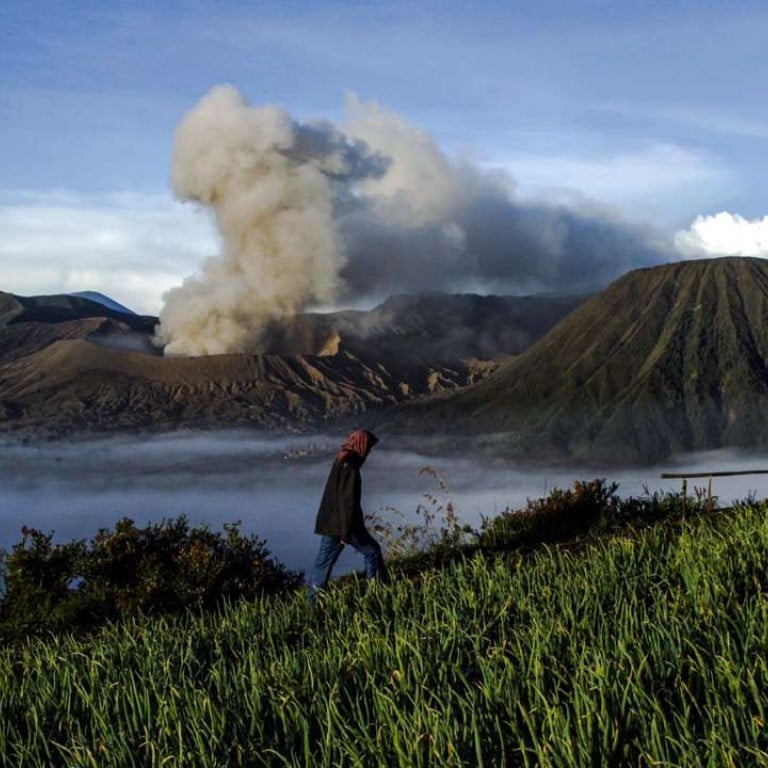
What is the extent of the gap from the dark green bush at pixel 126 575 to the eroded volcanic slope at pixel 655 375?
461ft

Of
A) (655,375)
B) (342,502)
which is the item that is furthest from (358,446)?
(655,375)

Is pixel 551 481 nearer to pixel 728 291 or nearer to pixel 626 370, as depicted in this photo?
pixel 626 370

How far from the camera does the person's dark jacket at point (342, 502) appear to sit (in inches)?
388

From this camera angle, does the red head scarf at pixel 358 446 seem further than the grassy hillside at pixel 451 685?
Yes

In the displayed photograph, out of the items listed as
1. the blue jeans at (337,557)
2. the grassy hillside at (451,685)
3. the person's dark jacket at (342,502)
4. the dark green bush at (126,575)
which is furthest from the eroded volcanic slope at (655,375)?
the grassy hillside at (451,685)

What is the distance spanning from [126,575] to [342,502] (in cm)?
471

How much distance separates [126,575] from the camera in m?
13.6

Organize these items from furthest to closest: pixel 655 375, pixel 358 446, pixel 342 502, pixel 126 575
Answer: pixel 655 375
pixel 126 575
pixel 342 502
pixel 358 446

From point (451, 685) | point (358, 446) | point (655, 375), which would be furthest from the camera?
point (655, 375)

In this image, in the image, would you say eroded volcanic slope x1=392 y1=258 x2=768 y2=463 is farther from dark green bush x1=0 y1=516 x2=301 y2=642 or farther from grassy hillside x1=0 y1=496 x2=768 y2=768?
grassy hillside x1=0 y1=496 x2=768 y2=768

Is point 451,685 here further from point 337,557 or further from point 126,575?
point 126,575

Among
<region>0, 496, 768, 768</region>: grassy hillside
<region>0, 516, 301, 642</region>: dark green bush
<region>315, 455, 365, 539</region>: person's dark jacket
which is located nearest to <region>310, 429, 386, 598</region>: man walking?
<region>315, 455, 365, 539</region>: person's dark jacket

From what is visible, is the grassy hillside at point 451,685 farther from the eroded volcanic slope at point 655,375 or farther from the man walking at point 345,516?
the eroded volcanic slope at point 655,375

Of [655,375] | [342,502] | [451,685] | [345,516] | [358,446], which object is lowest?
[451,685]
